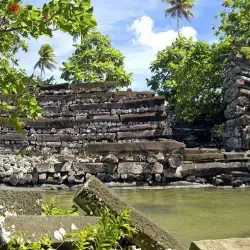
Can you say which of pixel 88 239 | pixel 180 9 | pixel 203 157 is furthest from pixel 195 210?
pixel 180 9

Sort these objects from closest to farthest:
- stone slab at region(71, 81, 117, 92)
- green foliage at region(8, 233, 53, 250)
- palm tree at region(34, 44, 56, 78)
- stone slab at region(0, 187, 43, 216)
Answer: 1. green foliage at region(8, 233, 53, 250)
2. stone slab at region(0, 187, 43, 216)
3. stone slab at region(71, 81, 117, 92)
4. palm tree at region(34, 44, 56, 78)

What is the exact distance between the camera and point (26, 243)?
2.60 meters

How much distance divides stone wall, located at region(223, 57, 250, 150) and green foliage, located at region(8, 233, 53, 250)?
11.3 metres

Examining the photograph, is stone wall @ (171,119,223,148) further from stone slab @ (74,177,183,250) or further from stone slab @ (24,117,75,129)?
stone slab @ (74,177,183,250)

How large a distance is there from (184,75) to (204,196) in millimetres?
12923

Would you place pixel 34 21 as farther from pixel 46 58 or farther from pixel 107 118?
pixel 46 58

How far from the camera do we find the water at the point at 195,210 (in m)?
5.39

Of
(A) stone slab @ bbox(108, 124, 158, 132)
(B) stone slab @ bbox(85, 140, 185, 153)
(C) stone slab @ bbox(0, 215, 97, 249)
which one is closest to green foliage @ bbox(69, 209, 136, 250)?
(C) stone slab @ bbox(0, 215, 97, 249)

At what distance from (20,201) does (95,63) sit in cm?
3481

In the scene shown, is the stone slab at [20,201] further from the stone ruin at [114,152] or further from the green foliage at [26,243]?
the stone ruin at [114,152]

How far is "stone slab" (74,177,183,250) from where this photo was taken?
3354 millimetres

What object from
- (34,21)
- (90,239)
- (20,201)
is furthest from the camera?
(34,21)

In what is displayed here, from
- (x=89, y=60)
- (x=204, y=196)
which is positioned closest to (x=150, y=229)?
(x=204, y=196)

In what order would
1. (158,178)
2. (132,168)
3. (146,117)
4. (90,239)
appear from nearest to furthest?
(90,239) < (158,178) < (132,168) < (146,117)
